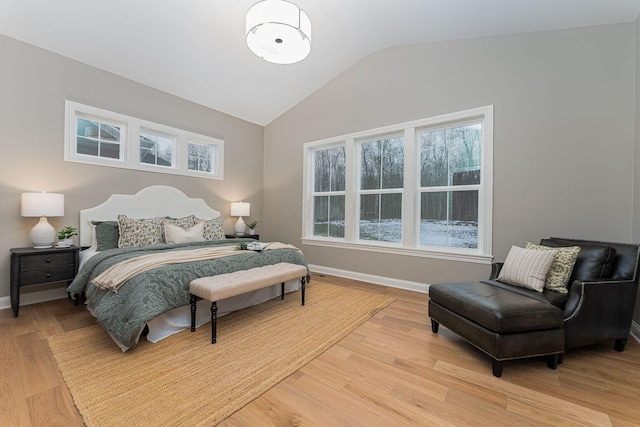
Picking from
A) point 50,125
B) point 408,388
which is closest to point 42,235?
point 50,125

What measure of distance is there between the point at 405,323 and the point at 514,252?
3.85ft

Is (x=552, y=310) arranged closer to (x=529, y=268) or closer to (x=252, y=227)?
(x=529, y=268)

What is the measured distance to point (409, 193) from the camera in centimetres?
374

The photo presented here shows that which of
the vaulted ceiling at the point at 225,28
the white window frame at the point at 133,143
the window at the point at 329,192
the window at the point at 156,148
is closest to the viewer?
the vaulted ceiling at the point at 225,28

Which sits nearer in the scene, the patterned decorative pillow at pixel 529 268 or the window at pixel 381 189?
the patterned decorative pillow at pixel 529 268

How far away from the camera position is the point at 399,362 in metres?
1.94

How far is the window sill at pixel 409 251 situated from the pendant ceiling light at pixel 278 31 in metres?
2.67

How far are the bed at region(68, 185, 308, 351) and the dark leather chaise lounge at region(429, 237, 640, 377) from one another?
1973 mm

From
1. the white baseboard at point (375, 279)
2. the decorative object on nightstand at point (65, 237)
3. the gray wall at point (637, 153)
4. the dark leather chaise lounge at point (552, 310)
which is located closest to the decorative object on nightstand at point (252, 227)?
the white baseboard at point (375, 279)

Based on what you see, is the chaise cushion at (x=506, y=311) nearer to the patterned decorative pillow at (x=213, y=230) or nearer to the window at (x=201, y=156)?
the patterned decorative pillow at (x=213, y=230)

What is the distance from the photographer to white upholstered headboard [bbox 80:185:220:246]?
3.40m

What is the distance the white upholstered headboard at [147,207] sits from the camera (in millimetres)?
3403

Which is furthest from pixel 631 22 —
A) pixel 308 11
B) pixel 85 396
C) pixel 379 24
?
pixel 85 396

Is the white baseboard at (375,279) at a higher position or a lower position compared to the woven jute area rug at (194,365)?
higher
